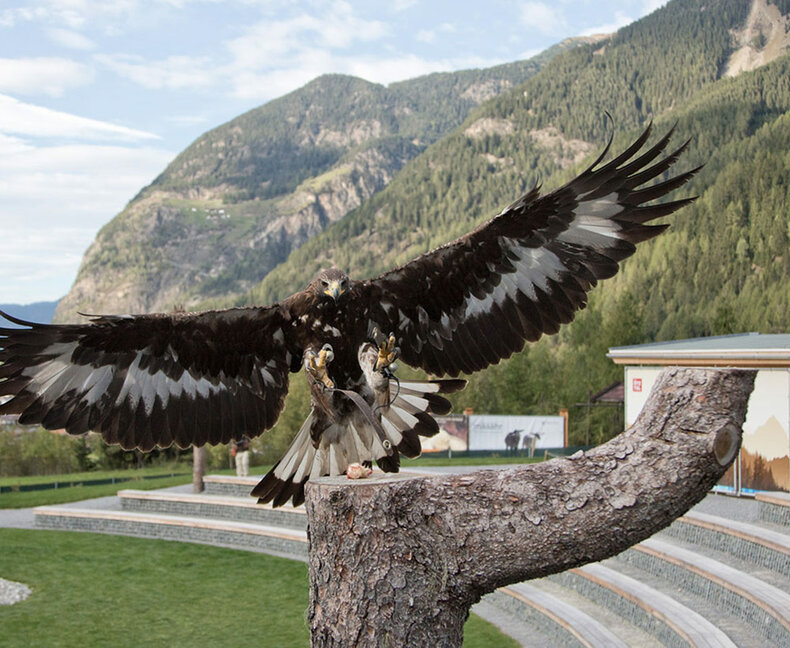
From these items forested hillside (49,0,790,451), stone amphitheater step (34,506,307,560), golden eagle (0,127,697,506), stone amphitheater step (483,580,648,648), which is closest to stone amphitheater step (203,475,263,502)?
stone amphitheater step (34,506,307,560)

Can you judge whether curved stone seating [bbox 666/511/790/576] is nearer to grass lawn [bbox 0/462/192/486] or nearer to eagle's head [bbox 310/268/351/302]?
eagle's head [bbox 310/268/351/302]

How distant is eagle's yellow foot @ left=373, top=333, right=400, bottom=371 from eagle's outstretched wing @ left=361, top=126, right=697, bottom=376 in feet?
1.29

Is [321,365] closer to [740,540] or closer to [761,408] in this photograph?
[740,540]

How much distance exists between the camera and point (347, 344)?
13.3 feet

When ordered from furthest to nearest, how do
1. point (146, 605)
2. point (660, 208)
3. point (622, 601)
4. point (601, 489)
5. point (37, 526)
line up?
point (37, 526)
point (146, 605)
point (622, 601)
point (660, 208)
point (601, 489)

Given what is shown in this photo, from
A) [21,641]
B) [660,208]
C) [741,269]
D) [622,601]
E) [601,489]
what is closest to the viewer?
[601,489]

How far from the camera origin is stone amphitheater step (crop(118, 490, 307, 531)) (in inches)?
578

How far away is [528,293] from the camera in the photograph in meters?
4.44

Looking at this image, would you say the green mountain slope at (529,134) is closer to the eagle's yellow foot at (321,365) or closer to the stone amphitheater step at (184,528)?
the stone amphitheater step at (184,528)

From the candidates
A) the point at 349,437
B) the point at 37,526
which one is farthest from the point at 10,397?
the point at 37,526

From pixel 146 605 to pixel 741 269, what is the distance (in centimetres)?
6261

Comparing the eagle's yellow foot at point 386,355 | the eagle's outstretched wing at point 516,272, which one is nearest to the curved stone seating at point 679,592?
the eagle's outstretched wing at point 516,272

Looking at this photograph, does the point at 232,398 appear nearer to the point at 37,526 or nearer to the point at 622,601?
the point at 622,601

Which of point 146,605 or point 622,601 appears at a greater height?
point 622,601
